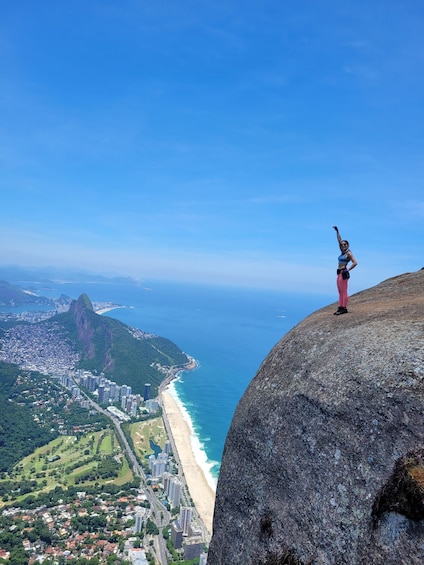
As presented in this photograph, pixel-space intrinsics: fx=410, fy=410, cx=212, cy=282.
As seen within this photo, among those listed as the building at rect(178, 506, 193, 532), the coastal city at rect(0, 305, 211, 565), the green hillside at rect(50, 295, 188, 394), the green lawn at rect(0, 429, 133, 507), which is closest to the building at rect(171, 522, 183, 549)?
the coastal city at rect(0, 305, 211, 565)

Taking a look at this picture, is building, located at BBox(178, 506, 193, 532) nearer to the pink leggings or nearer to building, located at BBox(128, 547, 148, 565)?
building, located at BBox(128, 547, 148, 565)

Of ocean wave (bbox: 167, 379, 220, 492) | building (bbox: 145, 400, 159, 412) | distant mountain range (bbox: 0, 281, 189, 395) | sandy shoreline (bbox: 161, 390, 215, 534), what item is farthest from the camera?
distant mountain range (bbox: 0, 281, 189, 395)

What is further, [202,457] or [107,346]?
[107,346]

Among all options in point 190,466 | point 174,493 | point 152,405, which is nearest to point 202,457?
point 190,466

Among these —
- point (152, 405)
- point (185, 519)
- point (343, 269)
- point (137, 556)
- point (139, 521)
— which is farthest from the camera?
point (152, 405)

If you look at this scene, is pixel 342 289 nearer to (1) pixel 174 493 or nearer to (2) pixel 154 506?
(1) pixel 174 493

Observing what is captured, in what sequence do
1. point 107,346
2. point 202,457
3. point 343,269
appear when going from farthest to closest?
point 107,346
point 202,457
point 343,269

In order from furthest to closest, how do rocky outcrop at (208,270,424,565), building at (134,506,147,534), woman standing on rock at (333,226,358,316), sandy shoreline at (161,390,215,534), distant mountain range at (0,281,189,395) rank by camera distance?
distant mountain range at (0,281,189,395) → sandy shoreline at (161,390,215,534) → building at (134,506,147,534) → woman standing on rock at (333,226,358,316) → rocky outcrop at (208,270,424,565)
